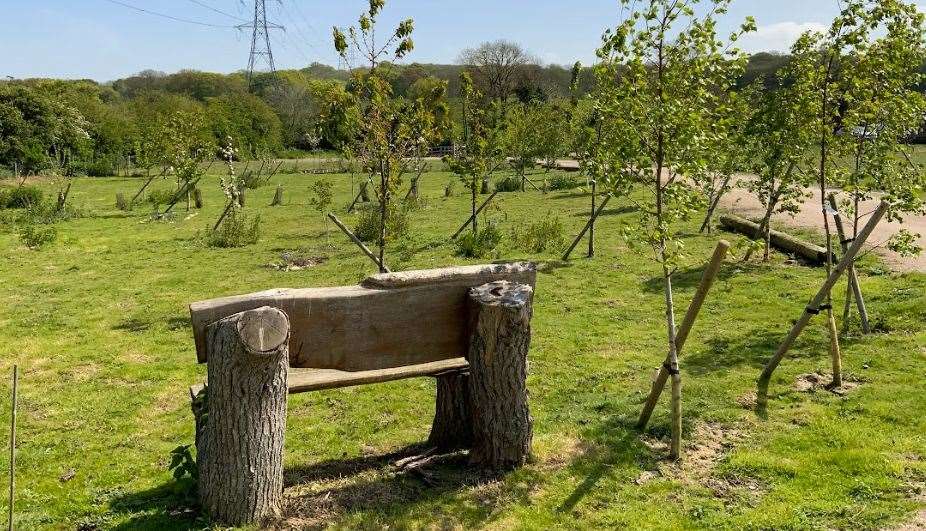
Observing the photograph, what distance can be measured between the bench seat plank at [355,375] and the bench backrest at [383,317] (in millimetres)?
132

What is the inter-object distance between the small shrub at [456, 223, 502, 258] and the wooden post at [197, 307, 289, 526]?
10.6m

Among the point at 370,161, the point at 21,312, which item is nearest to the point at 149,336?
the point at 21,312

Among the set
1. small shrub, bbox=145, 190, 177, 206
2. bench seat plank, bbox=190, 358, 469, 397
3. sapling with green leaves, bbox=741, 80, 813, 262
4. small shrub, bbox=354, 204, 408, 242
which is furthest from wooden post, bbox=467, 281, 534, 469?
small shrub, bbox=145, 190, 177, 206

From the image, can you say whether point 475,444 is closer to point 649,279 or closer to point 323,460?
point 323,460

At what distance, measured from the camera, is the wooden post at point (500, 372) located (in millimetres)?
5215

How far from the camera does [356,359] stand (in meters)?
5.24

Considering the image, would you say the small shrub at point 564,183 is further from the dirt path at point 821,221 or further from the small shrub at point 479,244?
the small shrub at point 479,244

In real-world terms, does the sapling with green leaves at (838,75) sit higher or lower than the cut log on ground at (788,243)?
higher

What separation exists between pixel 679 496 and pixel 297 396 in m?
4.46

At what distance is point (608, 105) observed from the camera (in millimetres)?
5871

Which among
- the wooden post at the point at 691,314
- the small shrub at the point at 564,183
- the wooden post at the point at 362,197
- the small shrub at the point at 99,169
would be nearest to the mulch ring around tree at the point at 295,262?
the wooden post at the point at 362,197

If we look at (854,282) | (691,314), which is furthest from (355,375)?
(854,282)

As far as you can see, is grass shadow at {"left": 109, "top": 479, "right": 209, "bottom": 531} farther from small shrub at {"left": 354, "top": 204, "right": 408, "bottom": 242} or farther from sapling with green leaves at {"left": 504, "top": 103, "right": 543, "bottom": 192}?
sapling with green leaves at {"left": 504, "top": 103, "right": 543, "bottom": 192}

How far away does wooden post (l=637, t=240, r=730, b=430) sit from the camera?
5668mm
